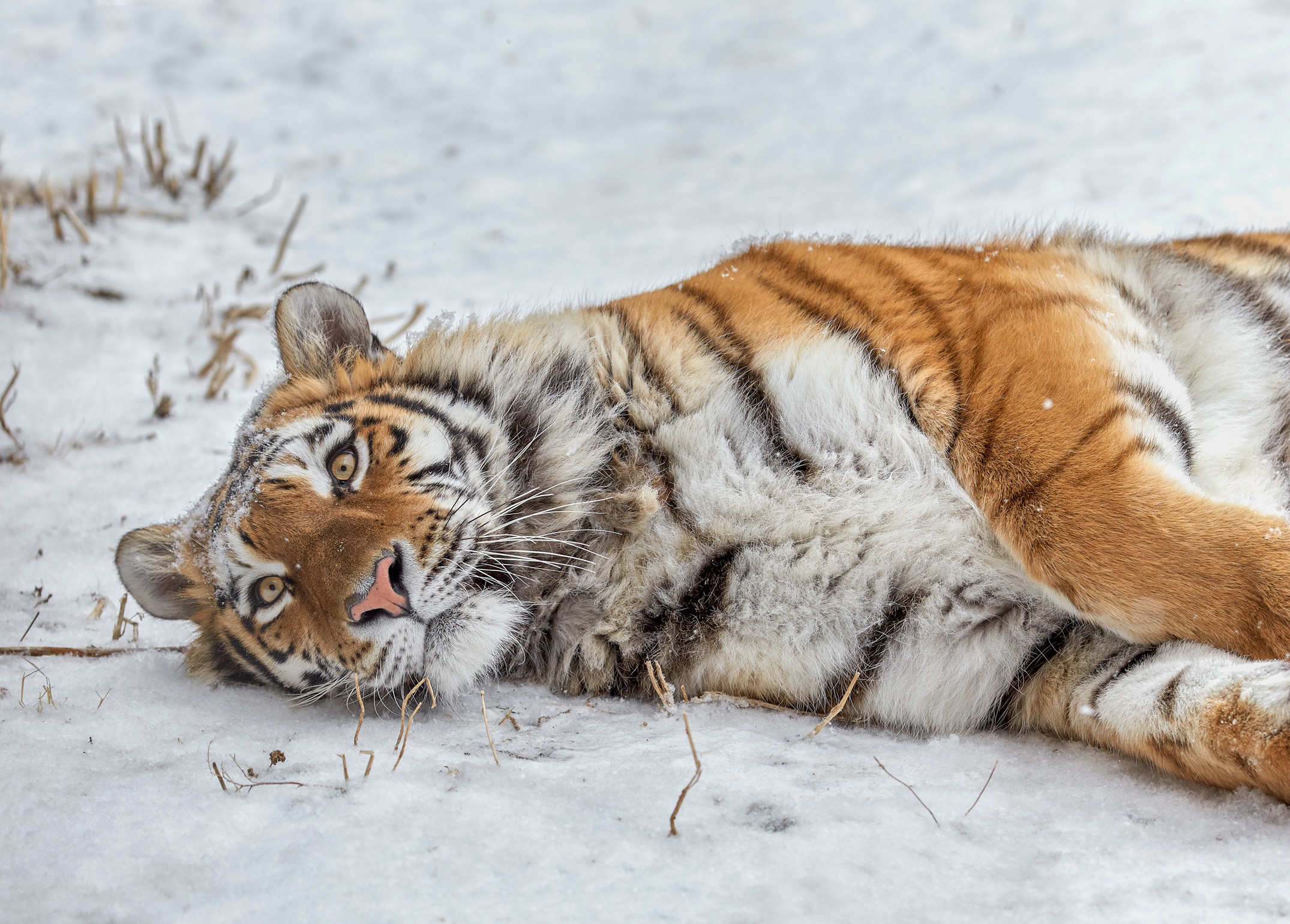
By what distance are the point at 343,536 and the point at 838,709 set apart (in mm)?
1092

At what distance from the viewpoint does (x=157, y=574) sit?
2.49 meters

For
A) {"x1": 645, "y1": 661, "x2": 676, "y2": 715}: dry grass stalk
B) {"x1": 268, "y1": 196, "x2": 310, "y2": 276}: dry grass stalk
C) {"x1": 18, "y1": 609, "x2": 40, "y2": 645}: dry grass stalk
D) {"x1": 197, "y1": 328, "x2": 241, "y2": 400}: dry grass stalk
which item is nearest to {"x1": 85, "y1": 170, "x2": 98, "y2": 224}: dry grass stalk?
{"x1": 268, "y1": 196, "x2": 310, "y2": 276}: dry grass stalk

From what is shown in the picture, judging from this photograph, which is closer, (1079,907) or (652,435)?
(1079,907)

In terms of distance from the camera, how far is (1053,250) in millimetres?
2652

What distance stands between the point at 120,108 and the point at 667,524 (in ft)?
18.5

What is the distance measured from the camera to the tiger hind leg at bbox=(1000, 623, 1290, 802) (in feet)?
5.40

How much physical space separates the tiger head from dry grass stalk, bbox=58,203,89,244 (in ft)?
8.21

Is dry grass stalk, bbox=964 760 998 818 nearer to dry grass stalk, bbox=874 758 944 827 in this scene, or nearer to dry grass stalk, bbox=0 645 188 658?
dry grass stalk, bbox=874 758 944 827

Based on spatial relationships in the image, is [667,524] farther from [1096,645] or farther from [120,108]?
[120,108]

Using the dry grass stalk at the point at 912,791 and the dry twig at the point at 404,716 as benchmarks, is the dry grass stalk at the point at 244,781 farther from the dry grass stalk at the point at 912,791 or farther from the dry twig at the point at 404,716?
the dry grass stalk at the point at 912,791

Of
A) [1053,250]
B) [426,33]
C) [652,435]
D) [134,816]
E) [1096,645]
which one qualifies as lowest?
[134,816]

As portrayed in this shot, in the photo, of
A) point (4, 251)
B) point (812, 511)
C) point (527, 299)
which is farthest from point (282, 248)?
point (812, 511)

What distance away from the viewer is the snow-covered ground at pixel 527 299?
1510 millimetres

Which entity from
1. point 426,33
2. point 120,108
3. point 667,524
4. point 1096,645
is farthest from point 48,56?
point 1096,645
